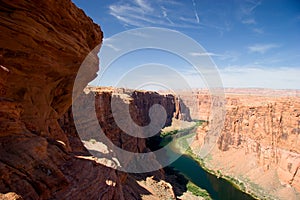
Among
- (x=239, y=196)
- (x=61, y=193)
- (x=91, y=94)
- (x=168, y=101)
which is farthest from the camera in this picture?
(x=168, y=101)

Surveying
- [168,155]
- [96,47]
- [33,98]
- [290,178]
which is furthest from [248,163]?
[33,98]

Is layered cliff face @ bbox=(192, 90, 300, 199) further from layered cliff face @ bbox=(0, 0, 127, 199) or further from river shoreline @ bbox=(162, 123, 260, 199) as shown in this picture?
layered cliff face @ bbox=(0, 0, 127, 199)

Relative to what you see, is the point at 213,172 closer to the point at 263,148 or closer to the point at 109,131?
the point at 263,148

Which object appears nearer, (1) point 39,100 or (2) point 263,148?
(1) point 39,100

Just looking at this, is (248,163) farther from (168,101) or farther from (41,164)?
(168,101)

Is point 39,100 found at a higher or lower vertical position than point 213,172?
higher

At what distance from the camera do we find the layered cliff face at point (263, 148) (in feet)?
144

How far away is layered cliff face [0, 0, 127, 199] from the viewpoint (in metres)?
8.27

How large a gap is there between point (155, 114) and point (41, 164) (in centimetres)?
10042

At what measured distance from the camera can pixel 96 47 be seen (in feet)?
59.3

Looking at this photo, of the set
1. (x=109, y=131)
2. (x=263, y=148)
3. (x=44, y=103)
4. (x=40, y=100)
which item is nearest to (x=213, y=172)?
(x=263, y=148)

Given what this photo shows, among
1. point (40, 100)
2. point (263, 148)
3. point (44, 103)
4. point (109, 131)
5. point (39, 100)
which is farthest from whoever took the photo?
point (263, 148)

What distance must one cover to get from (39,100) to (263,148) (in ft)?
182

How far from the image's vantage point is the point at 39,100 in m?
13.9
